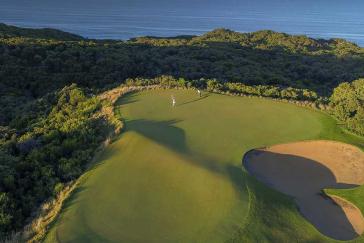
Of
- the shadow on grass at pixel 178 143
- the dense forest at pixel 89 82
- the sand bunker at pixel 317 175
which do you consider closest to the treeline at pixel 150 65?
the dense forest at pixel 89 82

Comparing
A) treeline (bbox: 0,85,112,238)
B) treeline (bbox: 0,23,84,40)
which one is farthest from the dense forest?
treeline (bbox: 0,23,84,40)

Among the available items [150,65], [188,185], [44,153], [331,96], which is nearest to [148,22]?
[150,65]

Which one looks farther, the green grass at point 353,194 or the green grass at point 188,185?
the green grass at point 353,194

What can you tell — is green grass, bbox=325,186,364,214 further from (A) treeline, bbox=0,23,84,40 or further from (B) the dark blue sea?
(B) the dark blue sea

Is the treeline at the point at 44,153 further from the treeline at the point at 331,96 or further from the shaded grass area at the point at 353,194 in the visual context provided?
the shaded grass area at the point at 353,194

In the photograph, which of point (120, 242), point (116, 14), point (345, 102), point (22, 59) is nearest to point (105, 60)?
point (22, 59)
